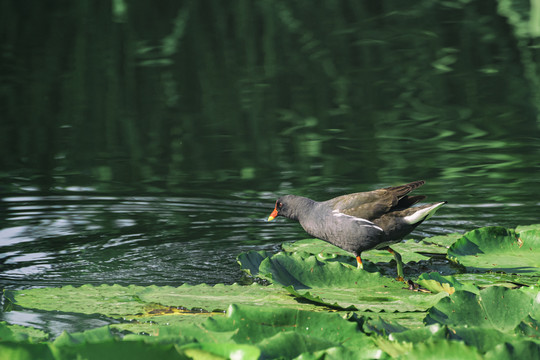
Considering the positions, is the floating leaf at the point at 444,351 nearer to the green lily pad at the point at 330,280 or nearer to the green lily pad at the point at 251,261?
the green lily pad at the point at 330,280

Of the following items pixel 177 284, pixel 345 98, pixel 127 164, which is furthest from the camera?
pixel 345 98

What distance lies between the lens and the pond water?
16.4ft

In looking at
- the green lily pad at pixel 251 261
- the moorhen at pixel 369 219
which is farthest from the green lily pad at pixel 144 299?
the moorhen at pixel 369 219

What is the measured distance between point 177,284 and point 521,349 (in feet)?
7.96

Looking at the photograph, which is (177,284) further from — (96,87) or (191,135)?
(96,87)

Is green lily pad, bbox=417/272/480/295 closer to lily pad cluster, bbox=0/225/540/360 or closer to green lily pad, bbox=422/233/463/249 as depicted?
lily pad cluster, bbox=0/225/540/360

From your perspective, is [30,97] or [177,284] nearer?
[177,284]

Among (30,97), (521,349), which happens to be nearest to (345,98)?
(30,97)

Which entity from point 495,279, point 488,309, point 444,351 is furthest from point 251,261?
point 444,351

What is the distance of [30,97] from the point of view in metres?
10.6

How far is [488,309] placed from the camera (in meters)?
2.47

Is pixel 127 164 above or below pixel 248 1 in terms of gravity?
below

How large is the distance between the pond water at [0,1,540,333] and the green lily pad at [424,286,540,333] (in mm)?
1643

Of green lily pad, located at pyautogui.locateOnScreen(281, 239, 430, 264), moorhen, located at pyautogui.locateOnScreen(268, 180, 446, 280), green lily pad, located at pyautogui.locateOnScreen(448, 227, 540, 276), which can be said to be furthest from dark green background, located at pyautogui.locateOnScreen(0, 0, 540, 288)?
green lily pad, located at pyautogui.locateOnScreen(448, 227, 540, 276)
